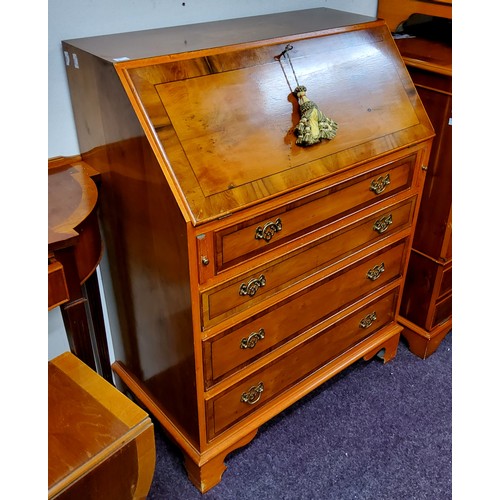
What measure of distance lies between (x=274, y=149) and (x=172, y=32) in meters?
0.50

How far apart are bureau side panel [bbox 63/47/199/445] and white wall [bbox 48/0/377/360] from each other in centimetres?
4

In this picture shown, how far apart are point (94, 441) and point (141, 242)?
514 mm

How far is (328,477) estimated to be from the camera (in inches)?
66.7

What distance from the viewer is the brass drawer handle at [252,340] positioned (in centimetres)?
148

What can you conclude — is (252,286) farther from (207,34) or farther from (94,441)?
(207,34)

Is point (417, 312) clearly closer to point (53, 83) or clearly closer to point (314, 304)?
point (314, 304)

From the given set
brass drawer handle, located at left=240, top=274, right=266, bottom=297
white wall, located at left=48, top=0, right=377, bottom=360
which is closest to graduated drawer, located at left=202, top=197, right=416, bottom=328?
brass drawer handle, located at left=240, top=274, right=266, bottom=297

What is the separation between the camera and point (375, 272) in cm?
180

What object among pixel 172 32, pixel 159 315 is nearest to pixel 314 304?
pixel 159 315

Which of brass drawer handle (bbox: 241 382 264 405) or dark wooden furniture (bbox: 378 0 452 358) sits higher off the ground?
dark wooden furniture (bbox: 378 0 452 358)

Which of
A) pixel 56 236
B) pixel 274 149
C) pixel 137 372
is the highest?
pixel 274 149

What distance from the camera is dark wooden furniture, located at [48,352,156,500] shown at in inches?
44.1

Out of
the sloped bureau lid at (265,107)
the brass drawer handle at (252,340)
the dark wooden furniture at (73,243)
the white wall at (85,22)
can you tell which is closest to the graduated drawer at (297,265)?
the brass drawer handle at (252,340)

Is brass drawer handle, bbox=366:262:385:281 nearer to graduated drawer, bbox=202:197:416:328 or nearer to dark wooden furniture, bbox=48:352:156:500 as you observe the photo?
graduated drawer, bbox=202:197:416:328
